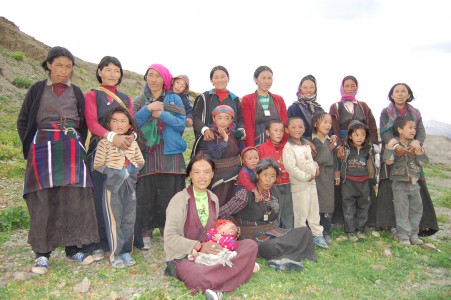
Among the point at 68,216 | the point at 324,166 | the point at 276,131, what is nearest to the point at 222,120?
the point at 276,131

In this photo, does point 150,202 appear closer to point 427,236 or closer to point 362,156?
point 362,156

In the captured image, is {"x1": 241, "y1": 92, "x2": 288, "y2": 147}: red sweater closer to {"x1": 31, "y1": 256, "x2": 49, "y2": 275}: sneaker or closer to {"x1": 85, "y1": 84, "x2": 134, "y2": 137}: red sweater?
{"x1": 85, "y1": 84, "x2": 134, "y2": 137}: red sweater

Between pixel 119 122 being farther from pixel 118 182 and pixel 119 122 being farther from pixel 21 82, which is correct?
pixel 21 82

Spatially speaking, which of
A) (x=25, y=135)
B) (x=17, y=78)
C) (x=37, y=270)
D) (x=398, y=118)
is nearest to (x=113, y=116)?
(x=25, y=135)

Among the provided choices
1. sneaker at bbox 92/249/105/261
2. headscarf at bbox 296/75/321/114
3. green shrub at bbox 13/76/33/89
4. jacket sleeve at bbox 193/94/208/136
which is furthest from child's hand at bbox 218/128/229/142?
green shrub at bbox 13/76/33/89

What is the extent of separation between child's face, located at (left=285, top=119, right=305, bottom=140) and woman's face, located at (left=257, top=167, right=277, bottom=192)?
3.30 feet

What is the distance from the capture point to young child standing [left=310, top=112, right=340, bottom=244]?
245 inches

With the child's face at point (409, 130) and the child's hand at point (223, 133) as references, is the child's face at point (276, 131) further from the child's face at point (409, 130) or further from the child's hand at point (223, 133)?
the child's face at point (409, 130)

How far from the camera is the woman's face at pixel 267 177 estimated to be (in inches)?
206

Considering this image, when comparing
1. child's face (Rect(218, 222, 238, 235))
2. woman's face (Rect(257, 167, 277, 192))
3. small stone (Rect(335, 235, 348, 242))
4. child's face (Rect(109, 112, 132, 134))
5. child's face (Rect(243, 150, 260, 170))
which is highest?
child's face (Rect(109, 112, 132, 134))

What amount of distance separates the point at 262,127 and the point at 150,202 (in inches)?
87.8

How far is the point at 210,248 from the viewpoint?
4227 mm

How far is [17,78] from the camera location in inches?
661

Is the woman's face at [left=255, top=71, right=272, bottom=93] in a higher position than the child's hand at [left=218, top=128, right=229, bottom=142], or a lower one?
higher
